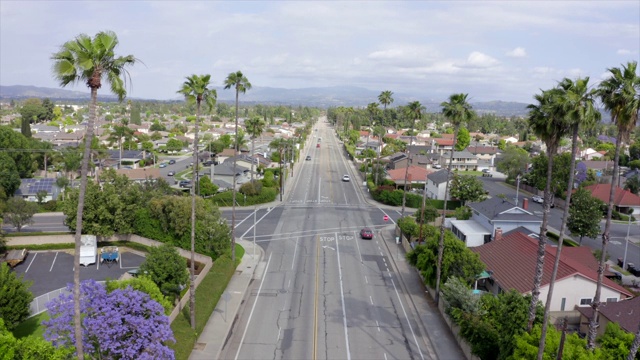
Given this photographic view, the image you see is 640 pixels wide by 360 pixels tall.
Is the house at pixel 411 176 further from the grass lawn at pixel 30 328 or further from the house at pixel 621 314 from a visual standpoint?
the grass lawn at pixel 30 328

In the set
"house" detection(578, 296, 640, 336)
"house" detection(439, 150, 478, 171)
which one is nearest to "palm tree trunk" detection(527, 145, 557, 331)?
"house" detection(578, 296, 640, 336)

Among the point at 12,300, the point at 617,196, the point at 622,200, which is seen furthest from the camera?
the point at 617,196

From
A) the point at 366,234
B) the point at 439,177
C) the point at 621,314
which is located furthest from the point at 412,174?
the point at 621,314

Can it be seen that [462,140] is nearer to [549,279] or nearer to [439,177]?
[439,177]

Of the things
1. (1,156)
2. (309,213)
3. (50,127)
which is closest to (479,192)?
(309,213)

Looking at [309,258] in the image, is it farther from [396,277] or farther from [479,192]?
[479,192]
